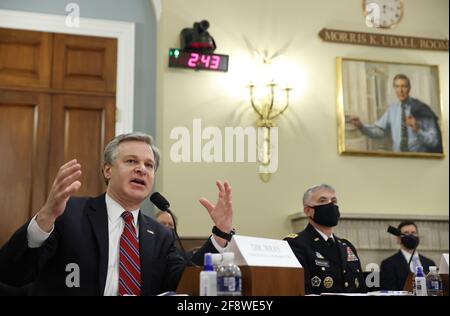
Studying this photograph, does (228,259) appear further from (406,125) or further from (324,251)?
(406,125)

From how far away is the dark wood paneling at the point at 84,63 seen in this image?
17.5 ft

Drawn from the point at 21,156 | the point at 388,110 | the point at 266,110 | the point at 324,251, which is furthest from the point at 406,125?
the point at 21,156

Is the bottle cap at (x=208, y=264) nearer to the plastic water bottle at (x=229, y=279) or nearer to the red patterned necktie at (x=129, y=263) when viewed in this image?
the plastic water bottle at (x=229, y=279)

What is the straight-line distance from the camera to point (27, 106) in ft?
17.3

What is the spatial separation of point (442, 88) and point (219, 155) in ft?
8.06

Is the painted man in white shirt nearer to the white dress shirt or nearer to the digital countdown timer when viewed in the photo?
the digital countdown timer

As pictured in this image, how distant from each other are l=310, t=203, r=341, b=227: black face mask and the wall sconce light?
1947 millimetres

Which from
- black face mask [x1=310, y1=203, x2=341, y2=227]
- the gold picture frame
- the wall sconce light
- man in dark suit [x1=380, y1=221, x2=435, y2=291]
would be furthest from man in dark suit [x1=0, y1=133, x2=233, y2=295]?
the gold picture frame

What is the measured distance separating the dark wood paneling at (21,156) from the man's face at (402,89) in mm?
3348

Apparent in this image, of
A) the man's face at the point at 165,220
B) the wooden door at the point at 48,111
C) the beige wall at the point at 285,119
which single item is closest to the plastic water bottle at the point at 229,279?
the man's face at the point at 165,220

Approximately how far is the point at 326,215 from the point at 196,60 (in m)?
2.41

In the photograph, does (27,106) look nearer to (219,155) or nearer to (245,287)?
(219,155)

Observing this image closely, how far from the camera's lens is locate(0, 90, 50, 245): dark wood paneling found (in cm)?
503
